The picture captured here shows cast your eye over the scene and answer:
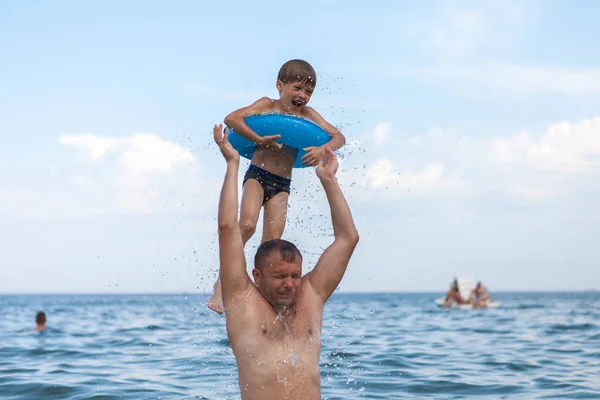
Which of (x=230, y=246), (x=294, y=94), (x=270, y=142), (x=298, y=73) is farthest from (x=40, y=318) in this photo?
(x=230, y=246)

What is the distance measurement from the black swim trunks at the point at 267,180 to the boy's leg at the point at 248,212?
0.15 ft

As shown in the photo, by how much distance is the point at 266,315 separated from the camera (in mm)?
5145

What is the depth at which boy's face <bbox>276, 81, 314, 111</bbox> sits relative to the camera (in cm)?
636

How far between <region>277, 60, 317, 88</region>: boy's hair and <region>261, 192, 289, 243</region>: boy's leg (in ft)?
3.47

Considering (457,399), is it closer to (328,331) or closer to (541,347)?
(541,347)

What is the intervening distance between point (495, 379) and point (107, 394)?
583 centimetres

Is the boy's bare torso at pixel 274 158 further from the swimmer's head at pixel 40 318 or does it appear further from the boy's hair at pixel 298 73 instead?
the swimmer's head at pixel 40 318

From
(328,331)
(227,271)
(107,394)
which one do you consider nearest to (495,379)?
(107,394)

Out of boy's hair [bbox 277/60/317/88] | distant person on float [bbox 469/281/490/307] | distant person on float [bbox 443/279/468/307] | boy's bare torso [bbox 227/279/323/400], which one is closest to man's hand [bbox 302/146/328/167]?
boy's hair [bbox 277/60/317/88]

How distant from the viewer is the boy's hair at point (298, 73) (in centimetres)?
630

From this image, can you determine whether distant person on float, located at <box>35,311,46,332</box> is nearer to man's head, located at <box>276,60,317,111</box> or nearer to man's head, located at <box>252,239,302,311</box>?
man's head, located at <box>276,60,317,111</box>

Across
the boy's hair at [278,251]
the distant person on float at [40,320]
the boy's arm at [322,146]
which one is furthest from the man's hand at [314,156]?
the distant person on float at [40,320]

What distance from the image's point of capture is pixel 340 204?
547 cm

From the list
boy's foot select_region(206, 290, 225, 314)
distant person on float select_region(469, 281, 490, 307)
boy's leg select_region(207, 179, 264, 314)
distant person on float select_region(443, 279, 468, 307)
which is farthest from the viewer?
distant person on float select_region(443, 279, 468, 307)
